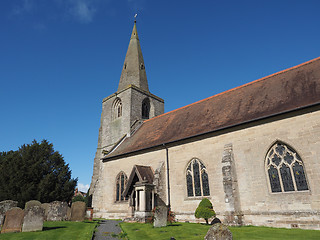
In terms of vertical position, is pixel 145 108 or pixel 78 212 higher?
pixel 145 108

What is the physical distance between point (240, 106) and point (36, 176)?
2169 centimetres

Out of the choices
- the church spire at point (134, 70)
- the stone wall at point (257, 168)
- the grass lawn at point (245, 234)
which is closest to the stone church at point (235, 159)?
the stone wall at point (257, 168)

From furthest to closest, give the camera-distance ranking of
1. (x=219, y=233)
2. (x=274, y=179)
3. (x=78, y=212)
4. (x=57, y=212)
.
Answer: (x=57, y=212) → (x=78, y=212) → (x=274, y=179) → (x=219, y=233)

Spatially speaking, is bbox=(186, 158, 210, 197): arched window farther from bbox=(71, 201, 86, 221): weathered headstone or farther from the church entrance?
bbox=(71, 201, 86, 221): weathered headstone

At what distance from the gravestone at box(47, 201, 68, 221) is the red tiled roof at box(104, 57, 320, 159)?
275 inches

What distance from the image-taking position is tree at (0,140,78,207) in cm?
2173

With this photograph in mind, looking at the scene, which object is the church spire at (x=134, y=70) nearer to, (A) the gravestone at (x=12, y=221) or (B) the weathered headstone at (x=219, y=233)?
(A) the gravestone at (x=12, y=221)

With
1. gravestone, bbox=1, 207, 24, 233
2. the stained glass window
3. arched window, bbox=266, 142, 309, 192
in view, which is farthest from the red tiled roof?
gravestone, bbox=1, 207, 24, 233

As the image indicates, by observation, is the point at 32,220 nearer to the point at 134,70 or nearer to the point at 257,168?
the point at 257,168

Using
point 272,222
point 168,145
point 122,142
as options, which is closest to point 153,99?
point 122,142

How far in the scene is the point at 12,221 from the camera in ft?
34.6

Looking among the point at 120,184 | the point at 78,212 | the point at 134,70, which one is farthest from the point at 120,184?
the point at 134,70

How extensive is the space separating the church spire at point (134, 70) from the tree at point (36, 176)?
41.0ft

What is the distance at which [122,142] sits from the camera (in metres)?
25.0
